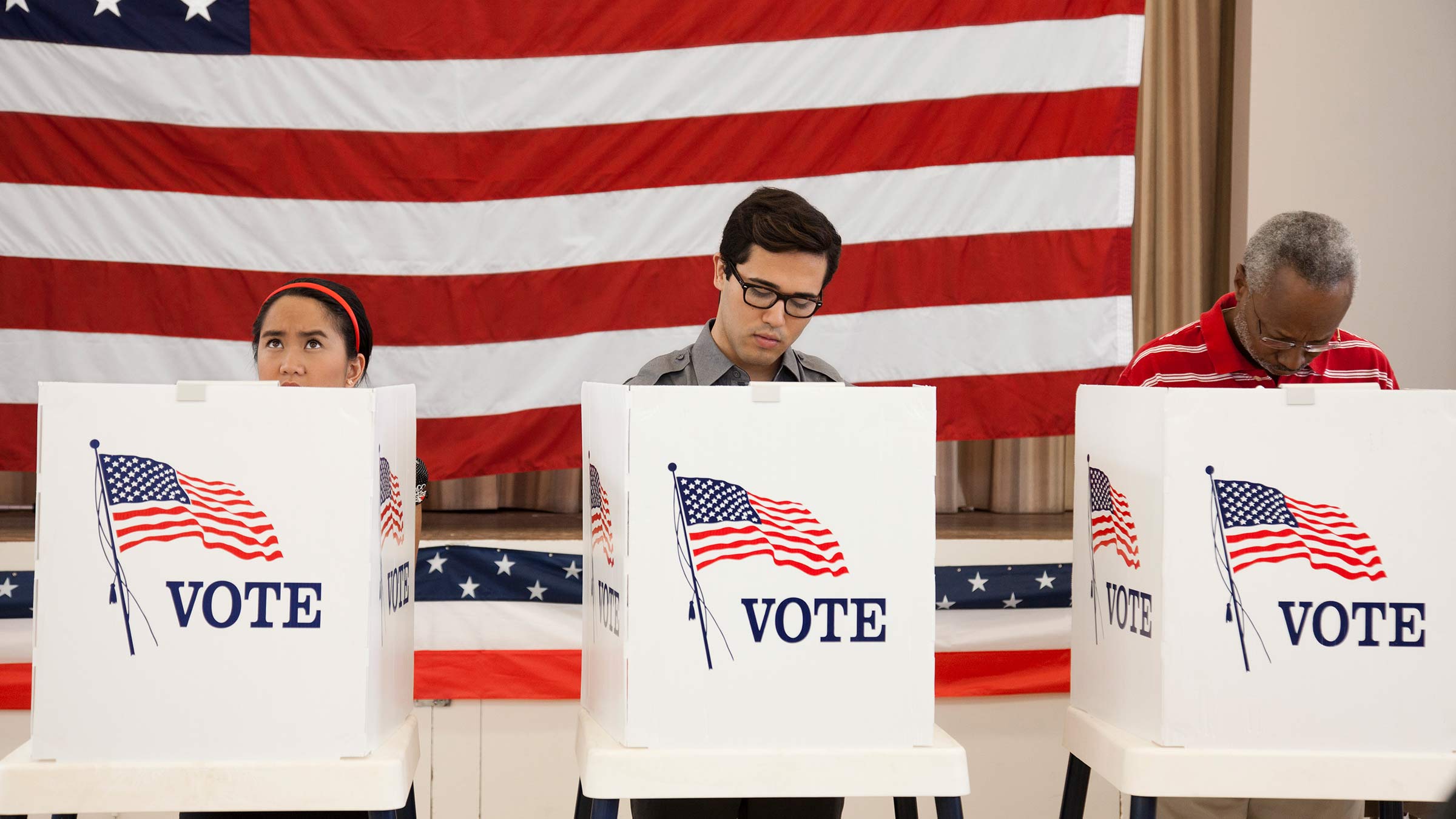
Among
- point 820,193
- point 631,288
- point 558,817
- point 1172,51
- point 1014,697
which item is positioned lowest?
point 558,817

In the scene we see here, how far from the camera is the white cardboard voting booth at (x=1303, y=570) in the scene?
1.10 m

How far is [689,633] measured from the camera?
1.04 metres

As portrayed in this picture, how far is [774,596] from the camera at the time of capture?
3.42 feet

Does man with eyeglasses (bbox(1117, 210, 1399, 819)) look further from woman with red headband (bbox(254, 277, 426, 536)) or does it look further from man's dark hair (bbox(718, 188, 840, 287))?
woman with red headband (bbox(254, 277, 426, 536))

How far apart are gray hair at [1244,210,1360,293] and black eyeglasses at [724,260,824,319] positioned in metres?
0.59

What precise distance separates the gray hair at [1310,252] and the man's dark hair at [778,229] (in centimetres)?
56

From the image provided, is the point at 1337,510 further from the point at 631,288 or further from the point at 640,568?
the point at 631,288

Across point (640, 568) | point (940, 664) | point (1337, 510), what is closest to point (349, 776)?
point (640, 568)

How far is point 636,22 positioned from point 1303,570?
1846 millimetres

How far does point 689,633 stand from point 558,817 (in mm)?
1362

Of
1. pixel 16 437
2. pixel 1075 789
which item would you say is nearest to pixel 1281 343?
pixel 1075 789

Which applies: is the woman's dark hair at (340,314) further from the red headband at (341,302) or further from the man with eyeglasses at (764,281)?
the man with eyeglasses at (764,281)

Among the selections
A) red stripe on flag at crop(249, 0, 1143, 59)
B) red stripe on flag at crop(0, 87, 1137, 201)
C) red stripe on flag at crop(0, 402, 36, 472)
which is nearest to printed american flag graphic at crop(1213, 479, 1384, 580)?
red stripe on flag at crop(0, 87, 1137, 201)

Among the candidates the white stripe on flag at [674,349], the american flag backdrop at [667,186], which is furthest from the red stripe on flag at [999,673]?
the white stripe on flag at [674,349]
